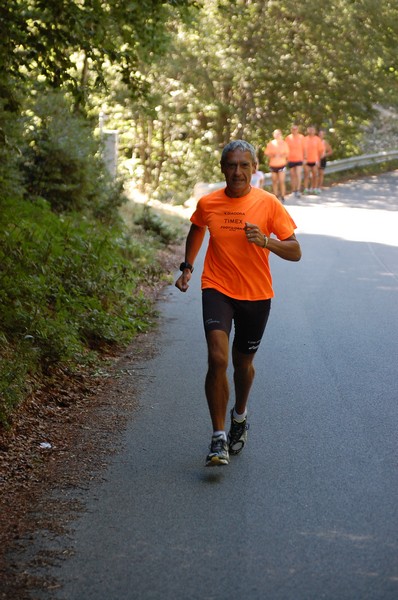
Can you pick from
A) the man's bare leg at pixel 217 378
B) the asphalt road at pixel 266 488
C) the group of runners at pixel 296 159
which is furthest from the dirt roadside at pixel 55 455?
the group of runners at pixel 296 159

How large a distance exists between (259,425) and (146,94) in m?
7.50

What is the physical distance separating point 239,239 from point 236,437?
1.39m

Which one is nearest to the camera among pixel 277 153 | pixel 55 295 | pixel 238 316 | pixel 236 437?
pixel 238 316

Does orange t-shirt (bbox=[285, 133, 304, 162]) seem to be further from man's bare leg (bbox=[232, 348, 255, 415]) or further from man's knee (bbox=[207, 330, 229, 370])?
man's knee (bbox=[207, 330, 229, 370])

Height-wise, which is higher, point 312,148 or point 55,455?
point 55,455

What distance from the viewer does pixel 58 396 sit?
31.8 ft

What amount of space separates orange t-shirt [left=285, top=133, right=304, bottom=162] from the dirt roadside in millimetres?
23674

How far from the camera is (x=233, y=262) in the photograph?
25.2 feet

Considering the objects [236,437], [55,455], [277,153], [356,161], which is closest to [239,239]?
[236,437]

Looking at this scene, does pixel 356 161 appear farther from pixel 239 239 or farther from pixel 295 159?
pixel 239 239

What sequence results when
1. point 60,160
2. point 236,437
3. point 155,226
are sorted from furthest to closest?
1. point 155,226
2. point 60,160
3. point 236,437

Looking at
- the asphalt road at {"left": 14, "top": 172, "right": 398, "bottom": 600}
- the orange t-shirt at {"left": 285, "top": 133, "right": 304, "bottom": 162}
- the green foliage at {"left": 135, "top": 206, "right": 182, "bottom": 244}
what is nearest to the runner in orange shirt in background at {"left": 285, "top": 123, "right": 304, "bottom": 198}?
the orange t-shirt at {"left": 285, "top": 133, "right": 304, "bottom": 162}

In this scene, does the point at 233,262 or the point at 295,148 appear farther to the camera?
the point at 295,148

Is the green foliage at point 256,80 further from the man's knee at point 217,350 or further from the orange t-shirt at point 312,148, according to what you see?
the man's knee at point 217,350
